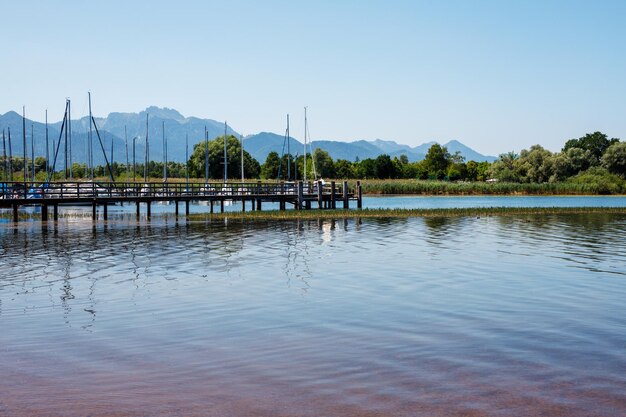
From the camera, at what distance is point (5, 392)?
10.7 m

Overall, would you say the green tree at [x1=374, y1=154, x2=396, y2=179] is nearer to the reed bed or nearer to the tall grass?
the tall grass

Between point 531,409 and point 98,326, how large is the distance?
962 cm

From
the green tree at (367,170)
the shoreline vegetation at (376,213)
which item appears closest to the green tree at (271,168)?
the green tree at (367,170)

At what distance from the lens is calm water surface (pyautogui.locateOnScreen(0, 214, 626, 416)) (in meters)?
10.4

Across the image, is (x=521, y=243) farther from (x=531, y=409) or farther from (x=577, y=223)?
(x=531, y=409)

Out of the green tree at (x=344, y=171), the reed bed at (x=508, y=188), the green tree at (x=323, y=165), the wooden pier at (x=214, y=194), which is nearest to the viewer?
the wooden pier at (x=214, y=194)

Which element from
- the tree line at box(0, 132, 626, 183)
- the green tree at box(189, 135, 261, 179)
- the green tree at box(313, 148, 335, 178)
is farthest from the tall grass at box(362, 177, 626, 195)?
the green tree at box(313, 148, 335, 178)

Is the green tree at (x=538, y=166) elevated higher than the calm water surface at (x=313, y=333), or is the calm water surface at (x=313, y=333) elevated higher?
the green tree at (x=538, y=166)

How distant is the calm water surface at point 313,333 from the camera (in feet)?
34.2

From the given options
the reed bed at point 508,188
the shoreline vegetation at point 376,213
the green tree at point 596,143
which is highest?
the green tree at point 596,143

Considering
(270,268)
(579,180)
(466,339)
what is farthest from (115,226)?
(579,180)

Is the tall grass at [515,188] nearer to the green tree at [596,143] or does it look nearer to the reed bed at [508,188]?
the reed bed at [508,188]

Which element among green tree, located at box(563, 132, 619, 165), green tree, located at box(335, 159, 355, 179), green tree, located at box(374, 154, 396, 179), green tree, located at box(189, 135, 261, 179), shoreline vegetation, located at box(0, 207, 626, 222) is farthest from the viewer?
green tree, located at box(335, 159, 355, 179)

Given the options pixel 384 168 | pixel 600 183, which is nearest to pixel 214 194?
pixel 600 183
